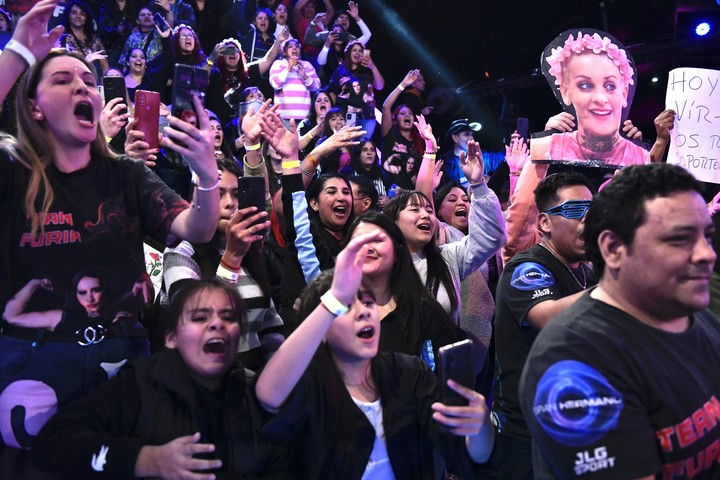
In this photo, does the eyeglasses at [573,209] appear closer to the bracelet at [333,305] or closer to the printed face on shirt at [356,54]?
the bracelet at [333,305]

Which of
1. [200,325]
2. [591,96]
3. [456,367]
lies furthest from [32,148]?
[591,96]

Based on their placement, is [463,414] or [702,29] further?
[702,29]

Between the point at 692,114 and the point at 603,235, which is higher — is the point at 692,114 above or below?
above

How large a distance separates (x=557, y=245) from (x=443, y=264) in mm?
743

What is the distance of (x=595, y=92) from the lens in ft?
12.6

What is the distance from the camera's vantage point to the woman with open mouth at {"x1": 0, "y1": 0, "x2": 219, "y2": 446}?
2039 mm

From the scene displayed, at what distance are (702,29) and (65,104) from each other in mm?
8436

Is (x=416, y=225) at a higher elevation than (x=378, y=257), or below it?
higher

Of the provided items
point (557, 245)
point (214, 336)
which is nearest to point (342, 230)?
point (557, 245)

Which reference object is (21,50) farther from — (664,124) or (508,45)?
(508,45)

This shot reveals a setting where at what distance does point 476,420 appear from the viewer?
2.01m

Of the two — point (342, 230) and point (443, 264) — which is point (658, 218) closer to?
point (443, 264)

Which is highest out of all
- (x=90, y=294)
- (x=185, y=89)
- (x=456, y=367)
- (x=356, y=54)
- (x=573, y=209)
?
(x=356, y=54)

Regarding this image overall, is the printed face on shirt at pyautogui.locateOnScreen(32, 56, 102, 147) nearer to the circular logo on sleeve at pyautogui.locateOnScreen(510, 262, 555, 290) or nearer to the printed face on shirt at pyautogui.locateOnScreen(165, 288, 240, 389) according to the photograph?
the printed face on shirt at pyautogui.locateOnScreen(165, 288, 240, 389)
